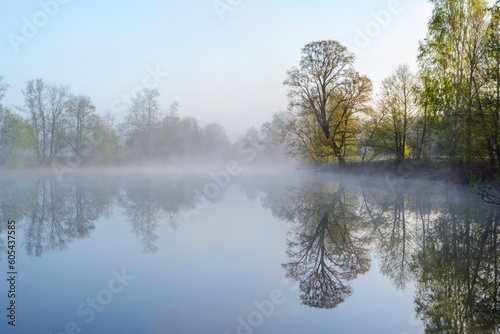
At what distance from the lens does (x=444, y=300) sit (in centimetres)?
403

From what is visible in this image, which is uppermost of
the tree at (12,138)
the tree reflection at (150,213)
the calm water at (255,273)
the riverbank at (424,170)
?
the tree at (12,138)

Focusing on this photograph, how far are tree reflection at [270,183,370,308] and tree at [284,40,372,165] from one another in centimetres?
2025

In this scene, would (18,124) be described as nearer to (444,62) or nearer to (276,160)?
(276,160)

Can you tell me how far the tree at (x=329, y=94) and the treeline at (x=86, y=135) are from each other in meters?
28.5

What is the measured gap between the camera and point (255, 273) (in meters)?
5.07

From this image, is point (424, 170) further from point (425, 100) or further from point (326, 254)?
point (326, 254)

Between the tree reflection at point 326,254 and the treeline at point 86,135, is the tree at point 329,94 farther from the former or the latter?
the treeline at point 86,135

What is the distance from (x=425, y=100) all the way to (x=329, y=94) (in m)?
9.85

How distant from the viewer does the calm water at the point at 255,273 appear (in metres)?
3.61

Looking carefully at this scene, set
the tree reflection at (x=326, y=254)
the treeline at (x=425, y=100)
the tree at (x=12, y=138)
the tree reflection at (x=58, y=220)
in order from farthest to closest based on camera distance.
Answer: the tree at (x=12, y=138)
the treeline at (x=425, y=100)
the tree reflection at (x=58, y=220)
the tree reflection at (x=326, y=254)

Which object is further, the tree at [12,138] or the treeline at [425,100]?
the tree at [12,138]

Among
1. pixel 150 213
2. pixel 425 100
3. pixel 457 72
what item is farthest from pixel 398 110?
pixel 150 213

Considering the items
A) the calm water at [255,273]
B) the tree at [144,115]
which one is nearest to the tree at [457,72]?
the calm water at [255,273]

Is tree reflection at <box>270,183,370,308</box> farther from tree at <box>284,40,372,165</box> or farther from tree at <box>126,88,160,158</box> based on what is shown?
tree at <box>126,88,160,158</box>
